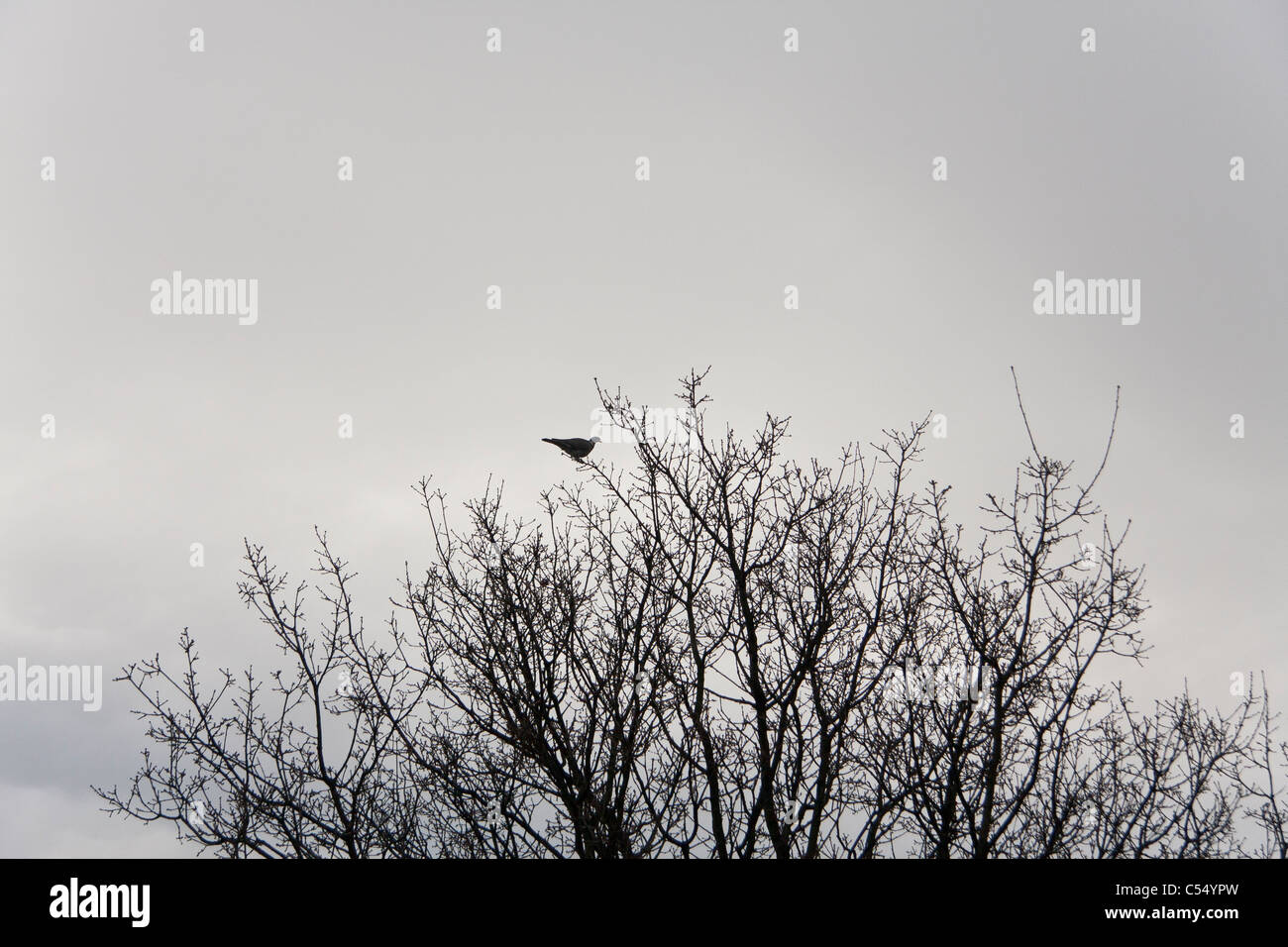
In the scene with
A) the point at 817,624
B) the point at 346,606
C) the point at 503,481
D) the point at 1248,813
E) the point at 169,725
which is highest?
the point at 503,481

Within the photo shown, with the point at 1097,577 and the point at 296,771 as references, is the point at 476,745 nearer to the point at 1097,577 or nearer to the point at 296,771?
the point at 296,771

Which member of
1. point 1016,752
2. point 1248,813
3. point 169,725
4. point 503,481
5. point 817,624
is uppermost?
point 503,481

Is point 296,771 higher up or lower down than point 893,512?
lower down

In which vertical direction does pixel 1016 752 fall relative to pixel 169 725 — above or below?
below

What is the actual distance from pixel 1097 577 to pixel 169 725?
9524 millimetres
